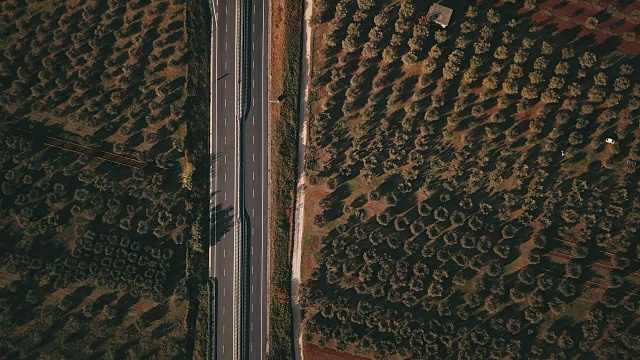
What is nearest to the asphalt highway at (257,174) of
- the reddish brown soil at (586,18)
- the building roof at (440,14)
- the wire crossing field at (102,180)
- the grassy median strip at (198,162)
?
the grassy median strip at (198,162)

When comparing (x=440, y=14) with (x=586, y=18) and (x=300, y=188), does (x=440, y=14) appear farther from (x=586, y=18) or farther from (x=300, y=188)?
(x=300, y=188)

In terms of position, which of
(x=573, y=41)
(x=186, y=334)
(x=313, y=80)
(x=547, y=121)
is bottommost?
(x=186, y=334)

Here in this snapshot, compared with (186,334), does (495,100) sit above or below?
above

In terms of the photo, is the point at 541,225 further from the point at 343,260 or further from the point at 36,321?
the point at 36,321

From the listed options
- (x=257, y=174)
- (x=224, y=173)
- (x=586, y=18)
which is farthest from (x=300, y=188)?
(x=586, y=18)

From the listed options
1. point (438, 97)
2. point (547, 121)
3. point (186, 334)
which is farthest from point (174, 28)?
point (547, 121)

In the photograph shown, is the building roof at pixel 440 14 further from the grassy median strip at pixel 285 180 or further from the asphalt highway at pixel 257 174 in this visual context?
the asphalt highway at pixel 257 174

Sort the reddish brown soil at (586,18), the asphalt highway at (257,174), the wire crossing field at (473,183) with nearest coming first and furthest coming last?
1. the wire crossing field at (473,183)
2. the reddish brown soil at (586,18)
3. the asphalt highway at (257,174)
